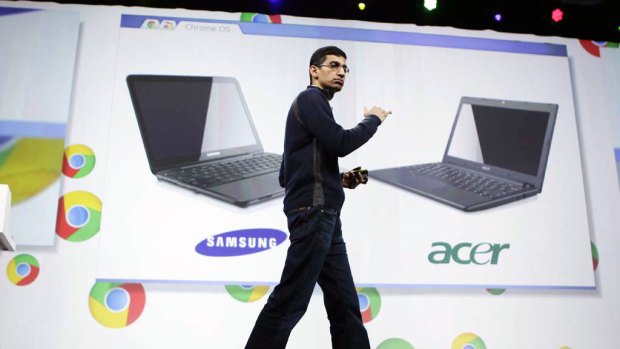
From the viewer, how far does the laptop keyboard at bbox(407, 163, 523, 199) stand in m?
2.78

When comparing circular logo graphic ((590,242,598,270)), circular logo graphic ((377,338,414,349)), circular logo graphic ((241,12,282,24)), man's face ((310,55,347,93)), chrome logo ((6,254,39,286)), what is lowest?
circular logo graphic ((377,338,414,349))

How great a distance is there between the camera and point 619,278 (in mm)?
2812

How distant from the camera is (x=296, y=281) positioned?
1.83m

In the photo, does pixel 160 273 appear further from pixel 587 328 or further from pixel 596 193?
pixel 596 193

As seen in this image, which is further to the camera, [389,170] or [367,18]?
[367,18]

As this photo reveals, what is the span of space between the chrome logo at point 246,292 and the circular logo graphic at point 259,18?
4.21 feet

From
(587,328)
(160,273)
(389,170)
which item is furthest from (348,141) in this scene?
(587,328)

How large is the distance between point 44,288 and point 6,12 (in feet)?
4.30

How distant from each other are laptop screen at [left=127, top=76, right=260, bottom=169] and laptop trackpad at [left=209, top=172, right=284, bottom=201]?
0.17 meters

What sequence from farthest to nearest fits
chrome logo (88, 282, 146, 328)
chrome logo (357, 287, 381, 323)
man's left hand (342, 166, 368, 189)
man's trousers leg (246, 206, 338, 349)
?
chrome logo (357, 287, 381, 323) < chrome logo (88, 282, 146, 328) < man's left hand (342, 166, 368, 189) < man's trousers leg (246, 206, 338, 349)

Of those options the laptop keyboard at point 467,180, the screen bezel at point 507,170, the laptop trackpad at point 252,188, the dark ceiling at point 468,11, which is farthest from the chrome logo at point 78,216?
the screen bezel at point 507,170

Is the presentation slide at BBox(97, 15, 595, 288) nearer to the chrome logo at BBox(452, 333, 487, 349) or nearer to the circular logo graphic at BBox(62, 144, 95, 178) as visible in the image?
the circular logo graphic at BBox(62, 144, 95, 178)

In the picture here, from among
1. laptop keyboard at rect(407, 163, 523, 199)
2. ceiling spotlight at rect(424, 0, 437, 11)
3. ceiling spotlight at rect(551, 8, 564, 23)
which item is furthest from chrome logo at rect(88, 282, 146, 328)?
ceiling spotlight at rect(551, 8, 564, 23)

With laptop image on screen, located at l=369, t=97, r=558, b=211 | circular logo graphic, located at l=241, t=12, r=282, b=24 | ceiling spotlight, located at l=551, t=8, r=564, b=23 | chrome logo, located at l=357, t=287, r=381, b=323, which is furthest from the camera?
ceiling spotlight, located at l=551, t=8, r=564, b=23
